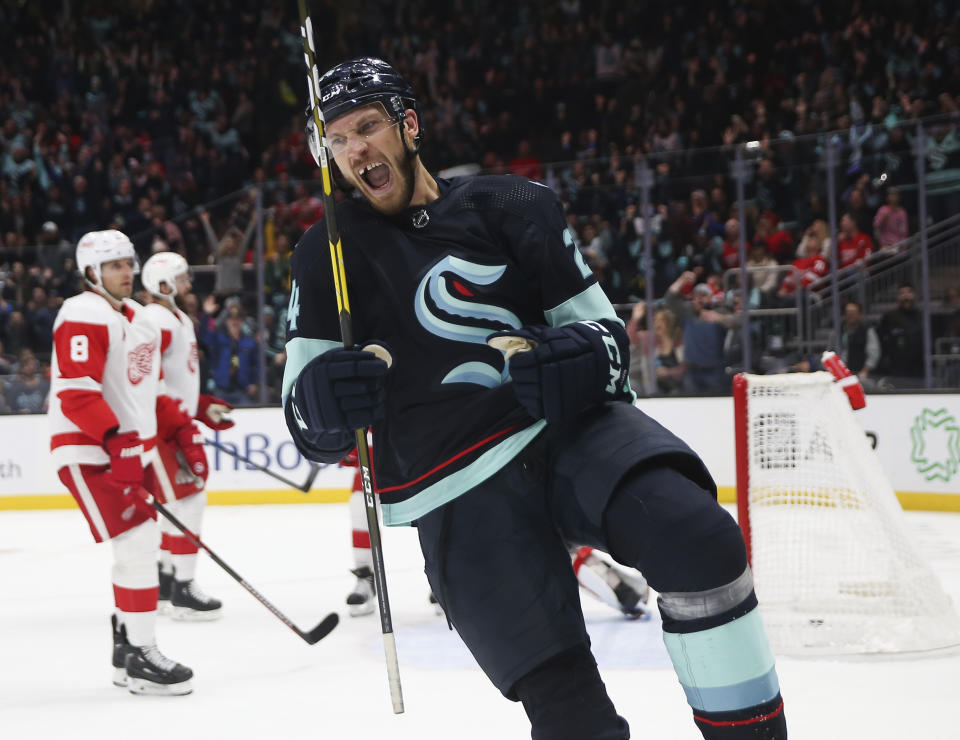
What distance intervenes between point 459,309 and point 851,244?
5.81 metres

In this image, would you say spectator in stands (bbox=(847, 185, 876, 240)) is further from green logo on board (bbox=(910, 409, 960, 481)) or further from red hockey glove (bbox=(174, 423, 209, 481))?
red hockey glove (bbox=(174, 423, 209, 481))

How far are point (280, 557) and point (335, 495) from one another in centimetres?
207

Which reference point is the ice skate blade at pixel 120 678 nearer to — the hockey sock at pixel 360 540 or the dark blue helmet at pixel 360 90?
the hockey sock at pixel 360 540

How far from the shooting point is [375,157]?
1.71 m

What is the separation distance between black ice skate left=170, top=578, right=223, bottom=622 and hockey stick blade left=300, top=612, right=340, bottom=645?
1.02m

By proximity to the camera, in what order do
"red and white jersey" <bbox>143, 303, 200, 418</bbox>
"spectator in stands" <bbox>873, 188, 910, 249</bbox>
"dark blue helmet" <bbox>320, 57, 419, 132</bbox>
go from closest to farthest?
"dark blue helmet" <bbox>320, 57, 419, 132</bbox>, "red and white jersey" <bbox>143, 303, 200, 418</bbox>, "spectator in stands" <bbox>873, 188, 910, 249</bbox>

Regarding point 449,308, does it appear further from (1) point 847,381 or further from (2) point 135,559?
(1) point 847,381

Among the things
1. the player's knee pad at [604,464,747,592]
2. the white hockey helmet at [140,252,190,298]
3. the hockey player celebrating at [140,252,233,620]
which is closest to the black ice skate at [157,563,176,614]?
the hockey player celebrating at [140,252,233,620]

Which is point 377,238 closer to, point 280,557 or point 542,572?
point 542,572

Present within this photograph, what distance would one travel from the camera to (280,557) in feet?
19.3

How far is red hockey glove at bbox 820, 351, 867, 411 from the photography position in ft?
11.7

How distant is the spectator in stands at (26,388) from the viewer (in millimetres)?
7965

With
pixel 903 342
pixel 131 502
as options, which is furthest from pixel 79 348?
pixel 903 342

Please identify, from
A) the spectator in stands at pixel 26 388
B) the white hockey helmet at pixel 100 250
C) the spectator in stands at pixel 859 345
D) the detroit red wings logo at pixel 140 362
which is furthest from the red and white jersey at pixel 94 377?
the spectator in stands at pixel 26 388
